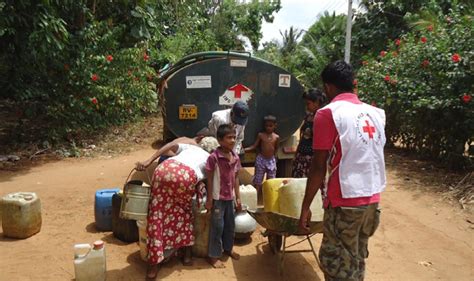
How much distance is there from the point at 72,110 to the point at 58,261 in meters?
5.44

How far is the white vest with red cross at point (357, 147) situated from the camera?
2.62 metres

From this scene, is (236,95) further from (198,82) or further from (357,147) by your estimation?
(357,147)

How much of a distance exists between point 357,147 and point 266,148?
2616 mm

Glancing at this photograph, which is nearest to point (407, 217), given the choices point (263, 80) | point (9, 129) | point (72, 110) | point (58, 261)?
point (263, 80)

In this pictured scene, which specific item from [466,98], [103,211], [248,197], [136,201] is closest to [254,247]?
[248,197]

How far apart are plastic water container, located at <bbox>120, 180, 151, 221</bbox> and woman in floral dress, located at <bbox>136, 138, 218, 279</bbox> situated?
0.20 m

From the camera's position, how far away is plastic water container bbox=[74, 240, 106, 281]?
3.40 metres

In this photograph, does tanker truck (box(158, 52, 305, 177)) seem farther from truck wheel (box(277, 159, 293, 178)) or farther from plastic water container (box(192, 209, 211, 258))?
plastic water container (box(192, 209, 211, 258))

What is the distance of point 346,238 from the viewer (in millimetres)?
Answer: 2777

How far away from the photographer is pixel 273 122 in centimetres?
518

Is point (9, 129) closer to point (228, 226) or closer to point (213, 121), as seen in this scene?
point (213, 121)

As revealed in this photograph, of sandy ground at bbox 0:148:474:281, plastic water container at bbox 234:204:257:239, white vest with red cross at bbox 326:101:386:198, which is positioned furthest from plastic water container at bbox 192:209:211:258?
white vest with red cross at bbox 326:101:386:198

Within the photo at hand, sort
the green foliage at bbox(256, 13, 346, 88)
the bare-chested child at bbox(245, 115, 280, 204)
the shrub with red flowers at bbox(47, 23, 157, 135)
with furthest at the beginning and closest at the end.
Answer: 1. the green foliage at bbox(256, 13, 346, 88)
2. the shrub with red flowers at bbox(47, 23, 157, 135)
3. the bare-chested child at bbox(245, 115, 280, 204)

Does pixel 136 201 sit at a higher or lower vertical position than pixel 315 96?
lower
